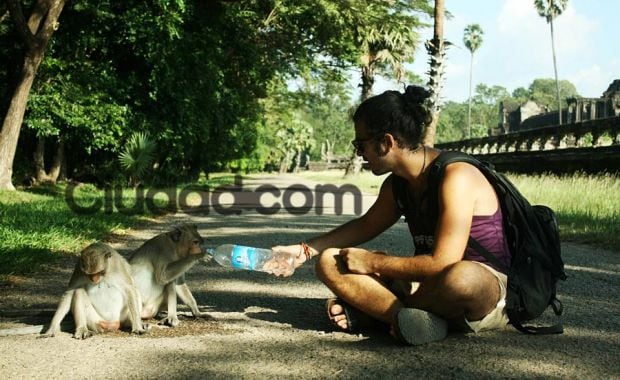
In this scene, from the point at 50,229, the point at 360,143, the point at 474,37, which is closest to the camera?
the point at 360,143

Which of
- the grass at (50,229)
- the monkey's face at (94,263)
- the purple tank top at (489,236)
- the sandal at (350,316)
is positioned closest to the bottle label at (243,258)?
the sandal at (350,316)

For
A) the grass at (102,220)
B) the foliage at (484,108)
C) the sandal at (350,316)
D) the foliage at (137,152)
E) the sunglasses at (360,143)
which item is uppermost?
the foliage at (484,108)

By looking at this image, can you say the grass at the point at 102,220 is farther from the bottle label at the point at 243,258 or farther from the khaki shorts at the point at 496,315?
the khaki shorts at the point at 496,315

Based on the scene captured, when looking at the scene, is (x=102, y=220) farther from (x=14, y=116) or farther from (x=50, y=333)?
(x=14, y=116)

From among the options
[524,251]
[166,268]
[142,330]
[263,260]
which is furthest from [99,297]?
[524,251]

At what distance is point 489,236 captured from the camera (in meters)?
4.26

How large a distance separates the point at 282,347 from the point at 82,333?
4.25 feet

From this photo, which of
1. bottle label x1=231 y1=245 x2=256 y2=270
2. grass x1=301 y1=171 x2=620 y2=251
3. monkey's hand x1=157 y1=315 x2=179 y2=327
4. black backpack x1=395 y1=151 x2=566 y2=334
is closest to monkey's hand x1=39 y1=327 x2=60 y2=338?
monkey's hand x1=157 y1=315 x2=179 y2=327

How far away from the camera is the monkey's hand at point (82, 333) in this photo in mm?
4395

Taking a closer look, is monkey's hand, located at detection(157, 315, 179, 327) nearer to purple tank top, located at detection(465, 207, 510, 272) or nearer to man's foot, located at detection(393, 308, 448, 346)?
man's foot, located at detection(393, 308, 448, 346)

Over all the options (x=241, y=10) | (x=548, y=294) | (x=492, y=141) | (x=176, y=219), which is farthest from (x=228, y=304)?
(x=492, y=141)

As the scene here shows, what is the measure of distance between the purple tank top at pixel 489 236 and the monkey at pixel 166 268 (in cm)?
184

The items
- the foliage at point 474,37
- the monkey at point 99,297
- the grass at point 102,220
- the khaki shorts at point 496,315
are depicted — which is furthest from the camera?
the foliage at point 474,37

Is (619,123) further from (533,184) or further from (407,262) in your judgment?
(407,262)
